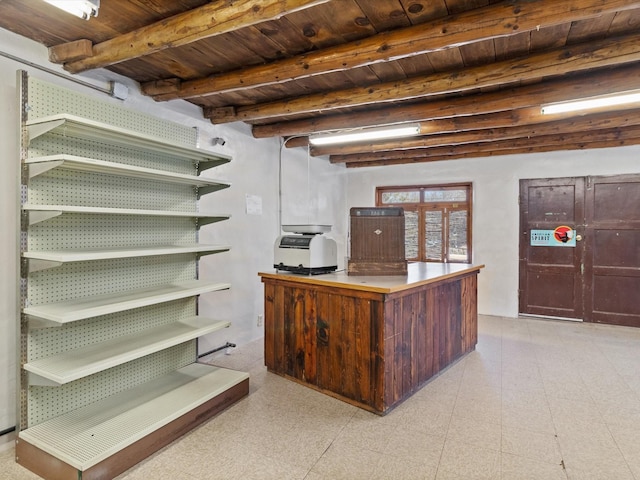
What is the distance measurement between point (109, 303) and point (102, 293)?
0.31 m

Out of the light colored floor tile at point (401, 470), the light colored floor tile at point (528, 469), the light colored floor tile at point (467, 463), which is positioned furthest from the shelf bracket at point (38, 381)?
the light colored floor tile at point (528, 469)

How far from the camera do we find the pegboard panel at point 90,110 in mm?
2199

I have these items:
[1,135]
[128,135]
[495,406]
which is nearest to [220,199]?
[128,135]

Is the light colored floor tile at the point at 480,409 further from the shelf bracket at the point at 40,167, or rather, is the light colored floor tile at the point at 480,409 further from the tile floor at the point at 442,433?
the shelf bracket at the point at 40,167

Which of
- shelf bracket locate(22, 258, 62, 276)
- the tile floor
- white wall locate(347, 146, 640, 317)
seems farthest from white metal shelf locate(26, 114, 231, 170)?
white wall locate(347, 146, 640, 317)

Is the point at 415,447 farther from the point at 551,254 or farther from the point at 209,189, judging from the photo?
the point at 551,254

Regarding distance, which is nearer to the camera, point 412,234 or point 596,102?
point 596,102

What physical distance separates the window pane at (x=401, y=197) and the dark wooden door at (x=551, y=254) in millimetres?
A: 1591

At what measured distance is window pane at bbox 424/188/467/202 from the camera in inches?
240

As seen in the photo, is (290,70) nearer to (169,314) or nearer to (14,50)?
(14,50)

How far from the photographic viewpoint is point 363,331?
2.77 metres

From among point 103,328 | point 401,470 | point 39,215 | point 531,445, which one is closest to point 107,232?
point 39,215

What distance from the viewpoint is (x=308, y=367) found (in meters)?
3.14

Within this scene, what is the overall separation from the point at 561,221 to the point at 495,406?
3.68 metres
